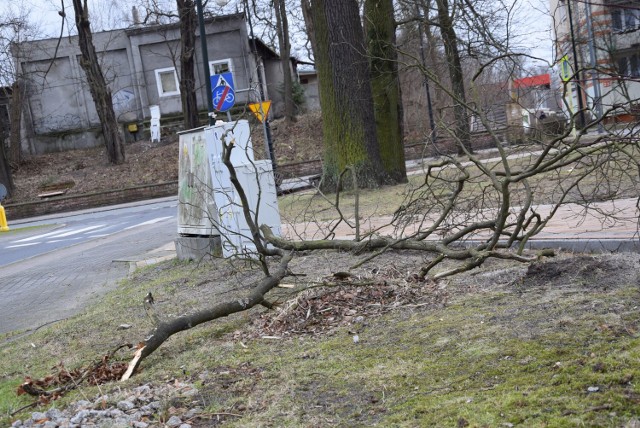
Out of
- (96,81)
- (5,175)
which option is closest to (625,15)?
(96,81)

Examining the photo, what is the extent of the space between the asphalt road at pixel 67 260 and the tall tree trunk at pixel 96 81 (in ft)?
43.2

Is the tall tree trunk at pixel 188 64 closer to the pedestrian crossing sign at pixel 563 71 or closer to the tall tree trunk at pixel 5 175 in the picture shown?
the tall tree trunk at pixel 5 175

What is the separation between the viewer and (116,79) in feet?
163

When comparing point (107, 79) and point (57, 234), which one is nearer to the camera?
point (57, 234)

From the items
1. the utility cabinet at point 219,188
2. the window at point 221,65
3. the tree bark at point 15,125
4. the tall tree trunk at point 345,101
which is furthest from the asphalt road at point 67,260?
the window at point 221,65

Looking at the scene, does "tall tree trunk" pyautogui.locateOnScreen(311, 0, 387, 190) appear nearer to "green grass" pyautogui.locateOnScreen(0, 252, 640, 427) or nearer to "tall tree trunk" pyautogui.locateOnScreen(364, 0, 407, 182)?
"tall tree trunk" pyautogui.locateOnScreen(364, 0, 407, 182)

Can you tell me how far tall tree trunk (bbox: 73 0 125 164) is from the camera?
38.1m

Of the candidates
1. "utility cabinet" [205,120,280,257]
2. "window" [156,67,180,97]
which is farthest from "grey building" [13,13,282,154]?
"utility cabinet" [205,120,280,257]

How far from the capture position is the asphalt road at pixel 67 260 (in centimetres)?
972

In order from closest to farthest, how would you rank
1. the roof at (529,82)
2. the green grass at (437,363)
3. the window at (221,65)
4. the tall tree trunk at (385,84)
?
the green grass at (437,363), the roof at (529,82), the tall tree trunk at (385,84), the window at (221,65)

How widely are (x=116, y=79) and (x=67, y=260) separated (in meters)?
36.6

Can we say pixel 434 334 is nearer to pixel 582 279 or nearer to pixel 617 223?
pixel 582 279

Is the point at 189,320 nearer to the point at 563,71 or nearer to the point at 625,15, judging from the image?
the point at 625,15

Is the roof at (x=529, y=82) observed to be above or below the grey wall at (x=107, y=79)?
below
